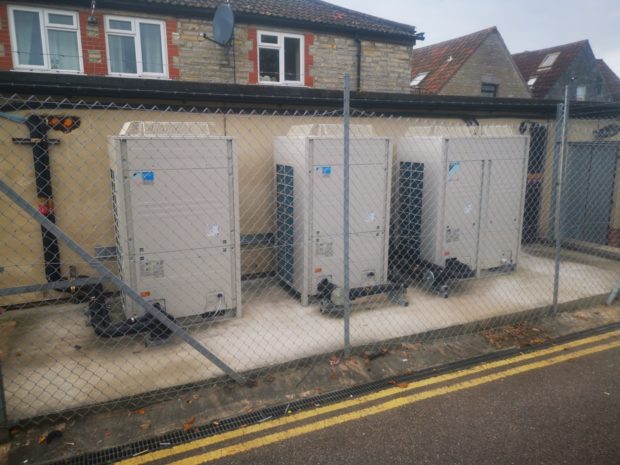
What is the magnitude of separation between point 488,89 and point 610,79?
18244 mm

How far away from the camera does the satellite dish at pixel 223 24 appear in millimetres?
11594

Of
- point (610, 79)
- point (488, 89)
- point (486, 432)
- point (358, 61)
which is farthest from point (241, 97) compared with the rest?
point (610, 79)

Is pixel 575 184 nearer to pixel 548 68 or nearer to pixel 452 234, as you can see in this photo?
pixel 452 234

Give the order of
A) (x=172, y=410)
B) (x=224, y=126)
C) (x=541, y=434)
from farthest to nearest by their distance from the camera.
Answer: (x=224, y=126) < (x=172, y=410) < (x=541, y=434)

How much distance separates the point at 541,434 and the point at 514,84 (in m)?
24.1

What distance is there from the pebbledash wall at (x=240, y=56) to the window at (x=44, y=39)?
194 millimetres

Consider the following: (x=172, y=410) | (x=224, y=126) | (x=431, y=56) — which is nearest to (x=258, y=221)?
(x=224, y=126)

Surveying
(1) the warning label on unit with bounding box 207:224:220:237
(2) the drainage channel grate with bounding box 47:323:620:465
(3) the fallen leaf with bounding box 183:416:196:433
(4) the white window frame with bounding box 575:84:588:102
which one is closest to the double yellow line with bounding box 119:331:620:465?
(2) the drainage channel grate with bounding box 47:323:620:465

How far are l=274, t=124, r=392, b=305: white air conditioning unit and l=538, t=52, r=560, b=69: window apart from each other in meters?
28.8

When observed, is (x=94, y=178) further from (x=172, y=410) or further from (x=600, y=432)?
(x=600, y=432)

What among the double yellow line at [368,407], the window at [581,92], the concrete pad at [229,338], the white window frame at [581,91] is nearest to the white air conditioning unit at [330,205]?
the concrete pad at [229,338]

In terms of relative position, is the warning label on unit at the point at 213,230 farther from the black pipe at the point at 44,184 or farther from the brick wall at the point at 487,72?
the brick wall at the point at 487,72

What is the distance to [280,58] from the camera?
559 inches

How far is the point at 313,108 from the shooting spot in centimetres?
755
